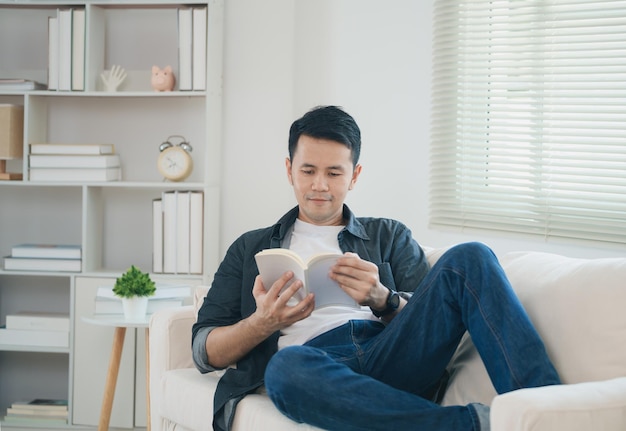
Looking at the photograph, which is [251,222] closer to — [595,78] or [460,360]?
[595,78]

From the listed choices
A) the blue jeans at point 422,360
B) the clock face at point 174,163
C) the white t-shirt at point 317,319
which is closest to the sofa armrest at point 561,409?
the blue jeans at point 422,360

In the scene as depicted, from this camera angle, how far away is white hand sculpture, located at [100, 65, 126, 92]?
3941mm

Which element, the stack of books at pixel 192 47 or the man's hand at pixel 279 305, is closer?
the man's hand at pixel 279 305

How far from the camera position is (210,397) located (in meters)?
2.35

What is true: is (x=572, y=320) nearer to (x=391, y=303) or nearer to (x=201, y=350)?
(x=391, y=303)

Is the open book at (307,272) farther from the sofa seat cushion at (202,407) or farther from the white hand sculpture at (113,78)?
the white hand sculpture at (113,78)

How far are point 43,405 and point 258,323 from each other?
217cm

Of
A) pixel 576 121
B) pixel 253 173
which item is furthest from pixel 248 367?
pixel 253 173

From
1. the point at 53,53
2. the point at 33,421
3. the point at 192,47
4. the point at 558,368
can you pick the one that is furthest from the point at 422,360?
the point at 53,53

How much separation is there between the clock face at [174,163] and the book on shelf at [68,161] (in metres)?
0.25

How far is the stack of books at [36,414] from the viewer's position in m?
3.91

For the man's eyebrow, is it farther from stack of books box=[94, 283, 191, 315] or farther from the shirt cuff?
stack of books box=[94, 283, 191, 315]

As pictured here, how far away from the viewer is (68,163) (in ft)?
12.7

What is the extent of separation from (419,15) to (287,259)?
6.54ft
